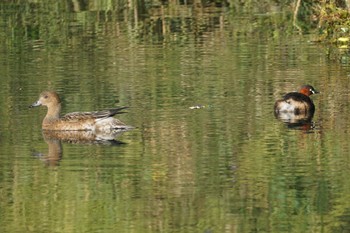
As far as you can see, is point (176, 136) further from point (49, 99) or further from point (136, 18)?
point (136, 18)

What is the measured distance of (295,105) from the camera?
50.2ft

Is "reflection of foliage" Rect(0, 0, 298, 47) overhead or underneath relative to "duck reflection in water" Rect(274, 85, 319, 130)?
underneath

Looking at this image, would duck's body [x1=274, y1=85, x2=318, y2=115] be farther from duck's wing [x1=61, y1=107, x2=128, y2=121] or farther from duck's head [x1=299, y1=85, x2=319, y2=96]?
duck's wing [x1=61, y1=107, x2=128, y2=121]

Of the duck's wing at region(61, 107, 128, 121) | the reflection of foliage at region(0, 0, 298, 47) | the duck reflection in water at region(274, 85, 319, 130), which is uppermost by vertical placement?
the duck's wing at region(61, 107, 128, 121)

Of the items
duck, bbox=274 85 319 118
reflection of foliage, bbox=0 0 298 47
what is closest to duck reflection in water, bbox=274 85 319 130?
duck, bbox=274 85 319 118

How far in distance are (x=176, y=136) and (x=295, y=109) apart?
7.33ft

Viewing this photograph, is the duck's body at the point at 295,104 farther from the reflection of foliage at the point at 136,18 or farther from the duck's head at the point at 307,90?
the reflection of foliage at the point at 136,18

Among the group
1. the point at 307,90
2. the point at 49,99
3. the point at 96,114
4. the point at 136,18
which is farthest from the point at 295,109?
the point at 136,18

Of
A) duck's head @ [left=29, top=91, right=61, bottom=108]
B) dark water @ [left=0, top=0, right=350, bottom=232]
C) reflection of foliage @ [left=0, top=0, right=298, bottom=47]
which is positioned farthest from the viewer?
reflection of foliage @ [left=0, top=0, right=298, bottom=47]

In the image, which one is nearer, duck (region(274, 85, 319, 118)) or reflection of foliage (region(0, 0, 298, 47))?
duck (region(274, 85, 319, 118))

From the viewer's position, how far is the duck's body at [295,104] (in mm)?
15172

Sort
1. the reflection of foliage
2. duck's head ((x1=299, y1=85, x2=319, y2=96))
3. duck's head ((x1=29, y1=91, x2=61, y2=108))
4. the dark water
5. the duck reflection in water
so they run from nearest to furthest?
1. the dark water
2. the duck reflection in water
3. duck's head ((x1=29, y1=91, x2=61, y2=108))
4. duck's head ((x1=299, y1=85, x2=319, y2=96))
5. the reflection of foliage

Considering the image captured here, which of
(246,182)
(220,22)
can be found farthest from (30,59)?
(246,182)

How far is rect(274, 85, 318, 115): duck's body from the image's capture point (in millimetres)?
15172
